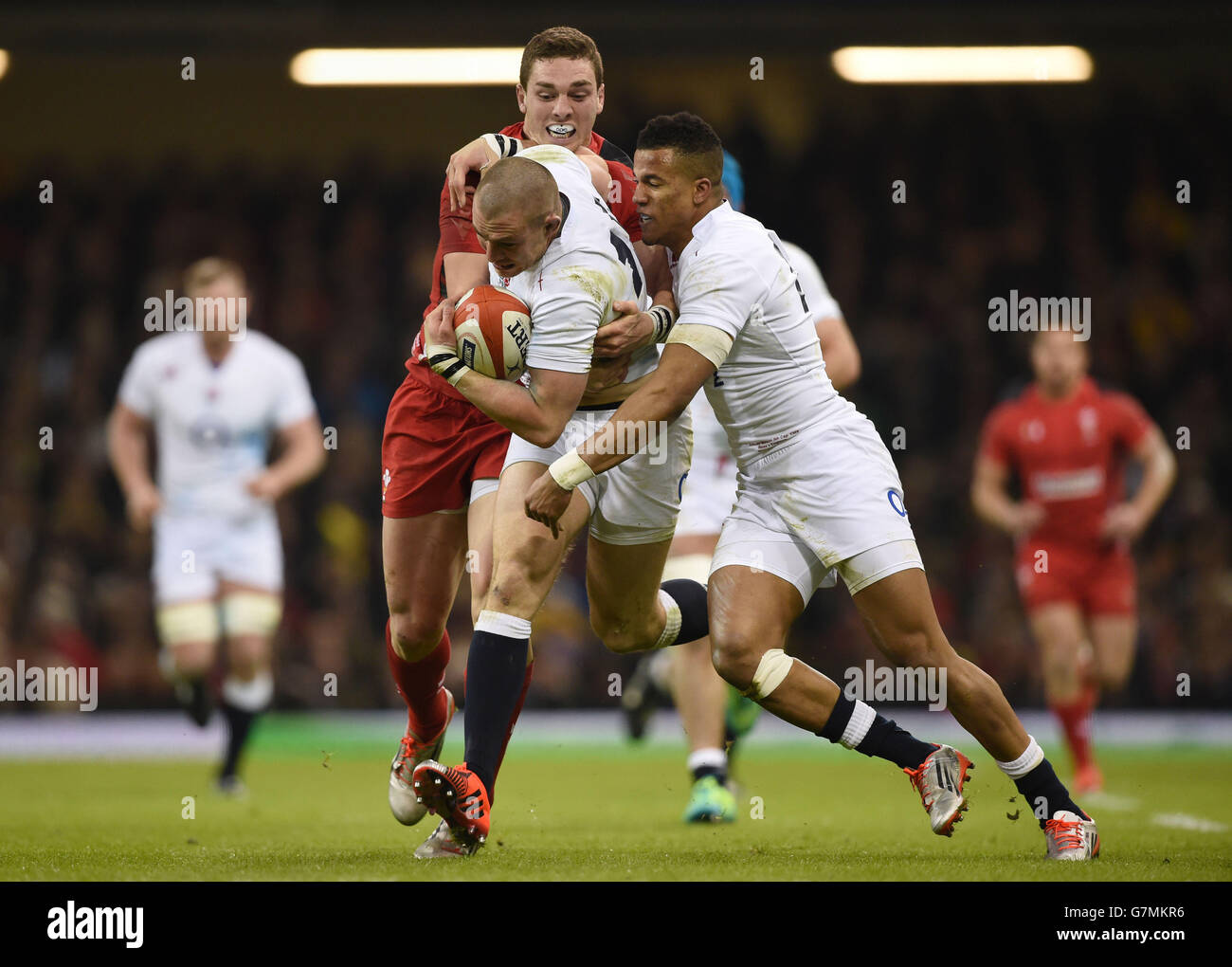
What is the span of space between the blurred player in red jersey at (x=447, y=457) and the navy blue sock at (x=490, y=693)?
0.58ft

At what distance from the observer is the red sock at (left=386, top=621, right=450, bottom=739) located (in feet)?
19.1

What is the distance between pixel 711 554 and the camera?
7250 mm

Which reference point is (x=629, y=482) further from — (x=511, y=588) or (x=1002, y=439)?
(x=1002, y=439)

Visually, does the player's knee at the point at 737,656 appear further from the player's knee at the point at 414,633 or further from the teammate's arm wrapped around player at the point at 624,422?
the player's knee at the point at 414,633

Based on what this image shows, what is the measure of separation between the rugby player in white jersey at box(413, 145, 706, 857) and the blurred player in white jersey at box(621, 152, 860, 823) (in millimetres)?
932

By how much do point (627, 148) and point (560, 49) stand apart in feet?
37.7

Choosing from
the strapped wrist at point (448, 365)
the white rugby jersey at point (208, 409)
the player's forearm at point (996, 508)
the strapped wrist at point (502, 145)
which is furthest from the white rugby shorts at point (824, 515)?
the white rugby jersey at point (208, 409)

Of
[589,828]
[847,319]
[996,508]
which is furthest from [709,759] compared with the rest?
[847,319]

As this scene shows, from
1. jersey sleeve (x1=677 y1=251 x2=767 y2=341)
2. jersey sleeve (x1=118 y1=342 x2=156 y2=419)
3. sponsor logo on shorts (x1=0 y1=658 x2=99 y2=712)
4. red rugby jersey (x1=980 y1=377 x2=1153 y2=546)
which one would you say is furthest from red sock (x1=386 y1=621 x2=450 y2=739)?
sponsor logo on shorts (x1=0 y1=658 x2=99 y2=712)

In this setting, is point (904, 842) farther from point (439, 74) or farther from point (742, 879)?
point (439, 74)

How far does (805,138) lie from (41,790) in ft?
36.3

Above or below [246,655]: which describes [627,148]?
above

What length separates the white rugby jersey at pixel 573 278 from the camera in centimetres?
484

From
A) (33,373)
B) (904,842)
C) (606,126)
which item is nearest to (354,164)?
(606,126)
